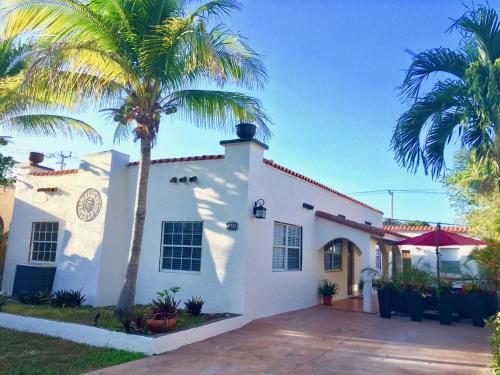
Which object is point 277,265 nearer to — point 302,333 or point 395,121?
point 302,333

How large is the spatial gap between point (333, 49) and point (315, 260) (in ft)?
24.0

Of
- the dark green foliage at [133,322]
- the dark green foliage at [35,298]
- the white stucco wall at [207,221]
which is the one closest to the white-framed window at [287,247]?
the white stucco wall at [207,221]

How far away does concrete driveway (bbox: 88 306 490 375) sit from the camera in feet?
21.5

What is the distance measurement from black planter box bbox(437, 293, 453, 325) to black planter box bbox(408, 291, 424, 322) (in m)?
0.49

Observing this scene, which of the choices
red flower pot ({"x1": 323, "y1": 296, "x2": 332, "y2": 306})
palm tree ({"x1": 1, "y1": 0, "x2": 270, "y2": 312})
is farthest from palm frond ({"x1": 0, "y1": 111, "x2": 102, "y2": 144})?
red flower pot ({"x1": 323, "y1": 296, "x2": 332, "y2": 306})

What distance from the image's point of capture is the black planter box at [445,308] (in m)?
10.9

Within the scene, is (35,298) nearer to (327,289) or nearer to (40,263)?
(40,263)

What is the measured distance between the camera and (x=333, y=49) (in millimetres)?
12719

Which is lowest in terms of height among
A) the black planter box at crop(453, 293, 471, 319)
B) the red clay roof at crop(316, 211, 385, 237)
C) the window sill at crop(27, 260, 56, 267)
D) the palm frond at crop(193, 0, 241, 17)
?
the black planter box at crop(453, 293, 471, 319)

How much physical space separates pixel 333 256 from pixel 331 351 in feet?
29.0

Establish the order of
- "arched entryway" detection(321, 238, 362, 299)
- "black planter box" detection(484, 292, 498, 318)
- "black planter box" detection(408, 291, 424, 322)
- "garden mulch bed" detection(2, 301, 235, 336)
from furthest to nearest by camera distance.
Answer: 1. "arched entryway" detection(321, 238, 362, 299)
2. "black planter box" detection(408, 291, 424, 322)
3. "black planter box" detection(484, 292, 498, 318)
4. "garden mulch bed" detection(2, 301, 235, 336)

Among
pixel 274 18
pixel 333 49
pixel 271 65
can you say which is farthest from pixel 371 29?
pixel 271 65

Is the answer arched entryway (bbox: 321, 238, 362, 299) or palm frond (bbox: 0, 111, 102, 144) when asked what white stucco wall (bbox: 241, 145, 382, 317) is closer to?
arched entryway (bbox: 321, 238, 362, 299)

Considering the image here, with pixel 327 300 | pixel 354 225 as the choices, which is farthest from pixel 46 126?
pixel 327 300
